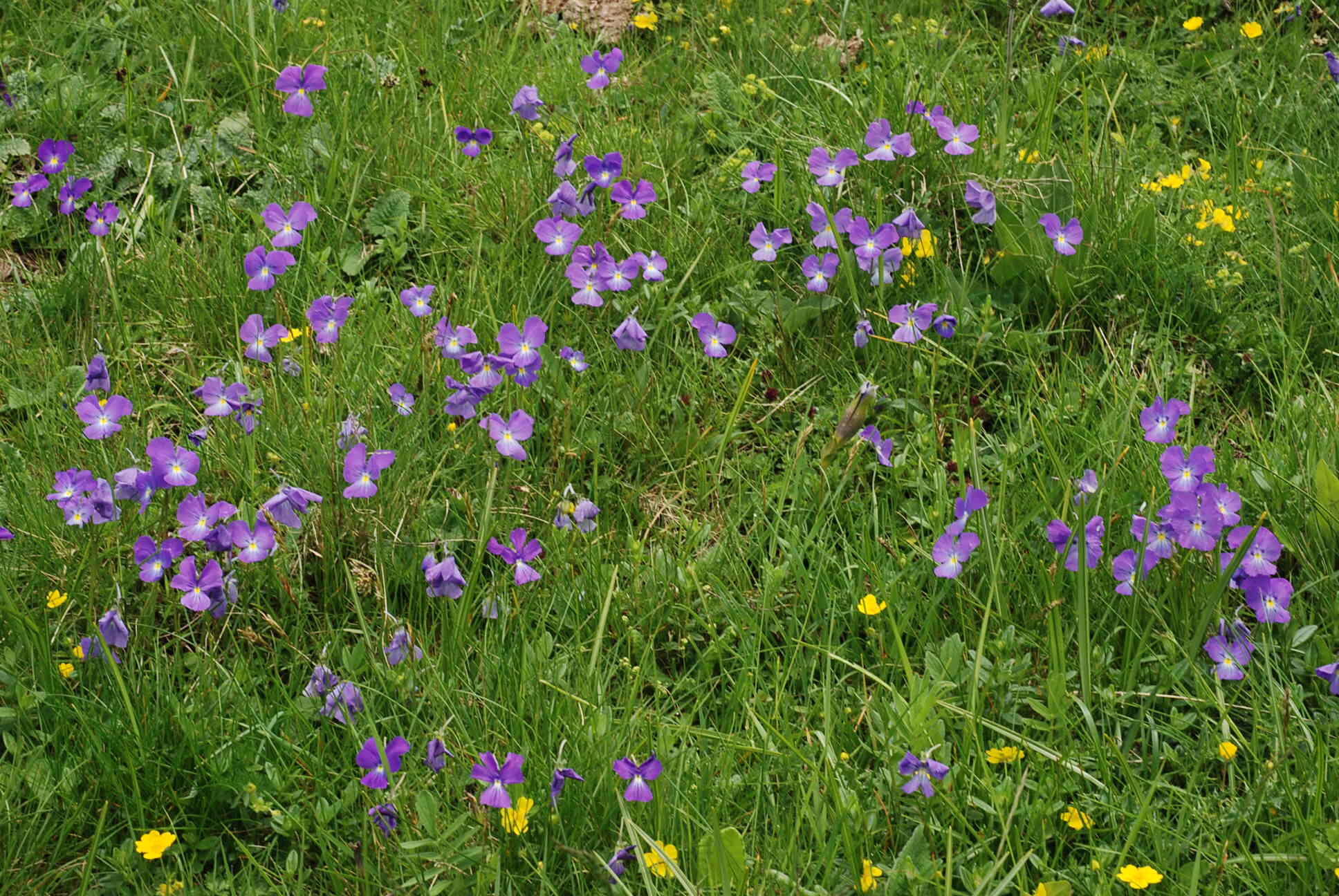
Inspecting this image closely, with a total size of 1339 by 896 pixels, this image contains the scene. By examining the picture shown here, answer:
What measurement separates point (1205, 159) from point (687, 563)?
218 cm

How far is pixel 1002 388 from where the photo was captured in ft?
Answer: 9.93

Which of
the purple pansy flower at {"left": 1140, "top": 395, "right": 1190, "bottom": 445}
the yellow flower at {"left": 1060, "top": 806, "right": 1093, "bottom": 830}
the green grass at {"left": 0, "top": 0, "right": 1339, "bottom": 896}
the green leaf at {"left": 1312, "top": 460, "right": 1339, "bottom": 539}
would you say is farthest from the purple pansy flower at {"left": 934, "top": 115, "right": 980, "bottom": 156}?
the yellow flower at {"left": 1060, "top": 806, "right": 1093, "bottom": 830}

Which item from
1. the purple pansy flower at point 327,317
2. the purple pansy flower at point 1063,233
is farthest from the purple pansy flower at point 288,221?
the purple pansy flower at point 1063,233

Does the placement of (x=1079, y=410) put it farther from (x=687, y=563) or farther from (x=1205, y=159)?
(x=1205, y=159)

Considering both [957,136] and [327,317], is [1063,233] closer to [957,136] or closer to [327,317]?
[957,136]

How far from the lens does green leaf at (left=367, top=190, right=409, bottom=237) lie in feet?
11.0

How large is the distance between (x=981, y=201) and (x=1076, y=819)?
161cm

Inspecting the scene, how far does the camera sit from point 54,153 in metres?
3.33

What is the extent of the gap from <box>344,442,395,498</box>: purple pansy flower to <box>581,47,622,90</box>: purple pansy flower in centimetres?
168

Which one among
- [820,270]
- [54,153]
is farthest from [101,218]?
[820,270]

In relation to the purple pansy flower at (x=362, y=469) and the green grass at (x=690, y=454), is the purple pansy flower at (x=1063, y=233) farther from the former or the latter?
the purple pansy flower at (x=362, y=469)

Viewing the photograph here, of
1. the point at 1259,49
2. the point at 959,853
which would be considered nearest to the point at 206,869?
the point at 959,853

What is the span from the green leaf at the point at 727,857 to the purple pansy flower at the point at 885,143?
1.84 m

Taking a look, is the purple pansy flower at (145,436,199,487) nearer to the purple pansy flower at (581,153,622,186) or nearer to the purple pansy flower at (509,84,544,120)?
the purple pansy flower at (581,153,622,186)
